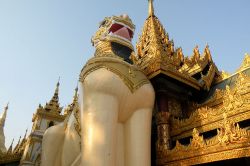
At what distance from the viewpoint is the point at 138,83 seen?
393 cm

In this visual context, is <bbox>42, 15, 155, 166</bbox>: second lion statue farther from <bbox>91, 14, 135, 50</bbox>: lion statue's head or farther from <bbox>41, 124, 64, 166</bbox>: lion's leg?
<bbox>41, 124, 64, 166</bbox>: lion's leg

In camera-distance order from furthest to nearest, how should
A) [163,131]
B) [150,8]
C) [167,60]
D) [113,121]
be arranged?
[150,8] < [167,60] < [163,131] < [113,121]

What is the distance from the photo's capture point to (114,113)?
359cm

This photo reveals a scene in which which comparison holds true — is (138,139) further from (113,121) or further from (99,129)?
(99,129)

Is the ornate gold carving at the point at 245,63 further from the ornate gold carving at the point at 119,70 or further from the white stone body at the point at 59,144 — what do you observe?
the white stone body at the point at 59,144

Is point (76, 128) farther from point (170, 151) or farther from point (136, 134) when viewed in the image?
A: point (170, 151)

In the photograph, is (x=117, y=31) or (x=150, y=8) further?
(x=150, y=8)

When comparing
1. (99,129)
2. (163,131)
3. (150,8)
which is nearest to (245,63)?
(163,131)

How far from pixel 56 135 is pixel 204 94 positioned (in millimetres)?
2949

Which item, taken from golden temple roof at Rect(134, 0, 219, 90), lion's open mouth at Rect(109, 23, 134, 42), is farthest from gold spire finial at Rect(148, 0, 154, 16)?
lion's open mouth at Rect(109, 23, 134, 42)

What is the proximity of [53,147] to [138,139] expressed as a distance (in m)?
1.97

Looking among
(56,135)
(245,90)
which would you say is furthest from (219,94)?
(56,135)

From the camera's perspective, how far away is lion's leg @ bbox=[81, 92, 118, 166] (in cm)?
329

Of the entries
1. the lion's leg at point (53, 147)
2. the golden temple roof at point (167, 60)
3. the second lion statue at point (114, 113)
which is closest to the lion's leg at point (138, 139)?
the second lion statue at point (114, 113)
